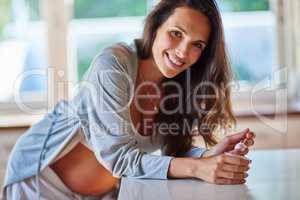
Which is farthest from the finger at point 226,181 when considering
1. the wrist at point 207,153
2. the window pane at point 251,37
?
the window pane at point 251,37

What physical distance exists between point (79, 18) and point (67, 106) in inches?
41.2

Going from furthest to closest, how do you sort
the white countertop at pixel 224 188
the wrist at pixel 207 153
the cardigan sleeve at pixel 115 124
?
the wrist at pixel 207 153 → the cardigan sleeve at pixel 115 124 → the white countertop at pixel 224 188

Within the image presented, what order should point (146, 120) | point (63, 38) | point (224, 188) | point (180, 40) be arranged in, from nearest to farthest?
point (224, 188) → point (180, 40) → point (146, 120) → point (63, 38)

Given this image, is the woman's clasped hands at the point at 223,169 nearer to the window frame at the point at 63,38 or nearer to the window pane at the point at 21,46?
the window frame at the point at 63,38

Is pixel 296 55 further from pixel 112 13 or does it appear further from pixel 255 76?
pixel 112 13

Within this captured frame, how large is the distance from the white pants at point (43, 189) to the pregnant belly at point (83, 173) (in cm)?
1

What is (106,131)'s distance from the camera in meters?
0.89

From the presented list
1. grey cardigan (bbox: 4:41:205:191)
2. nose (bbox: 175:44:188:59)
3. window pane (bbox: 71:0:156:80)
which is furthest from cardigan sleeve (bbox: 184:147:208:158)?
window pane (bbox: 71:0:156:80)

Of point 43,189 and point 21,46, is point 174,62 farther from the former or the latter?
point 21,46

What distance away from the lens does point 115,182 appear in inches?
43.7

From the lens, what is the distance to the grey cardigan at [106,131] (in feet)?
2.91

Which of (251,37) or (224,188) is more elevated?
(251,37)

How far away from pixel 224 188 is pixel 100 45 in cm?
133

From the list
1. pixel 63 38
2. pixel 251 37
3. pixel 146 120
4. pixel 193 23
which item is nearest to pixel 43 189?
pixel 146 120
